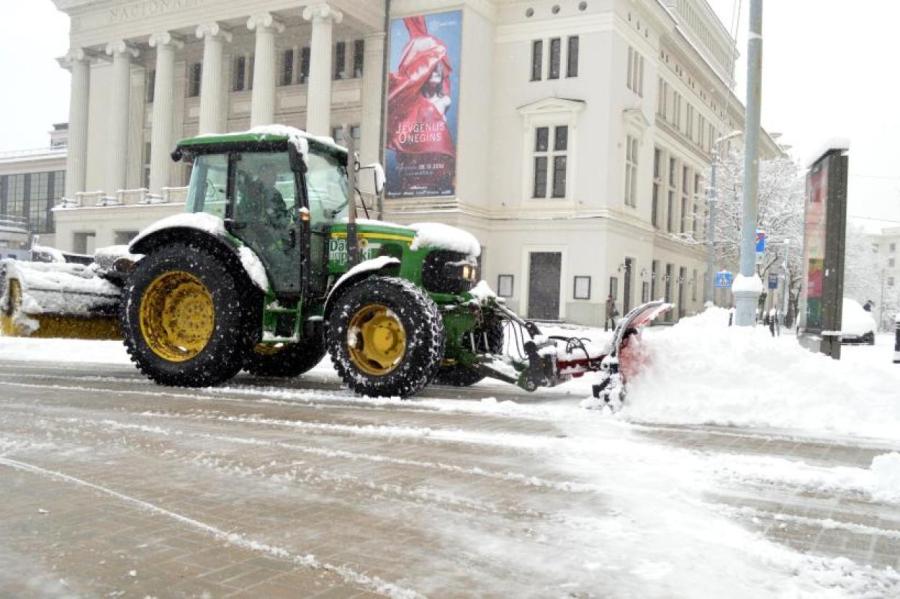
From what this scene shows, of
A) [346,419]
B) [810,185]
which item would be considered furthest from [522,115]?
[346,419]

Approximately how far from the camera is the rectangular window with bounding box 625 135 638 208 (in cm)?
4003

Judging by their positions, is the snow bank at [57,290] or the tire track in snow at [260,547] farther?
the snow bank at [57,290]

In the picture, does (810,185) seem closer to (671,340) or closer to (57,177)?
(671,340)

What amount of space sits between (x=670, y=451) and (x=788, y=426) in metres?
2.20

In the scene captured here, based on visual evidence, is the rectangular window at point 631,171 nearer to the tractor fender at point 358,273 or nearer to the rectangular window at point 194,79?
the rectangular window at point 194,79

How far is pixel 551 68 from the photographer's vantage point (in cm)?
3762

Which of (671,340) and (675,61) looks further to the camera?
(675,61)

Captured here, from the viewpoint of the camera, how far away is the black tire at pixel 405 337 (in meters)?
8.45

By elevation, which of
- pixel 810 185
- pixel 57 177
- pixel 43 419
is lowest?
pixel 43 419

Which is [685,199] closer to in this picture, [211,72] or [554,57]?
[554,57]

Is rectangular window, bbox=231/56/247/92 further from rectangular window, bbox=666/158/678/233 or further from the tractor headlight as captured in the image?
the tractor headlight

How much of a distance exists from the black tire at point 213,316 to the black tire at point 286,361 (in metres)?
1.40

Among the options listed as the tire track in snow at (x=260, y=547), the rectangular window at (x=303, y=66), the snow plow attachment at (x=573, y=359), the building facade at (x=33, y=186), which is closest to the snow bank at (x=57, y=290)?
the snow plow attachment at (x=573, y=359)

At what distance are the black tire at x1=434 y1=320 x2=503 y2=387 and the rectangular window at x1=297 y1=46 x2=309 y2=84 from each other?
33.8 metres
